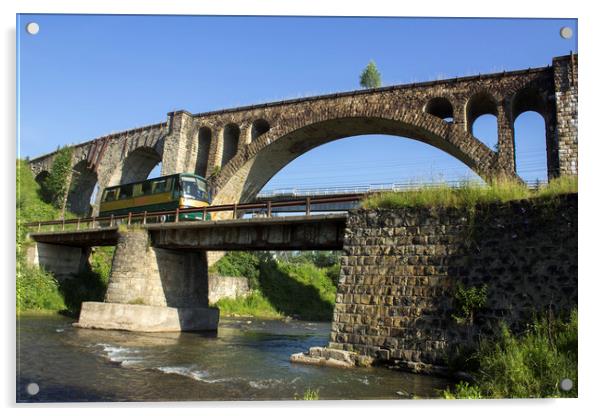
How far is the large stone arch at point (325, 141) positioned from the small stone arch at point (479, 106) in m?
1.23

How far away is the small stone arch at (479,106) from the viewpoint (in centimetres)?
2328

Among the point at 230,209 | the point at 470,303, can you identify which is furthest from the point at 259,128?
the point at 470,303

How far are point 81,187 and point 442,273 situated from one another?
34455mm

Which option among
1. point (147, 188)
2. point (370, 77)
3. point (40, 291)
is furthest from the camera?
point (370, 77)

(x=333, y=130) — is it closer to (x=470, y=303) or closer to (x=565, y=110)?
(x=565, y=110)

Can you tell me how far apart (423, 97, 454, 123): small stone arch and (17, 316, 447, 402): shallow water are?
47.3 feet

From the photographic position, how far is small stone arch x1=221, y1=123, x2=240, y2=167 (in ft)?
101

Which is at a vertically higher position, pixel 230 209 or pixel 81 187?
pixel 81 187

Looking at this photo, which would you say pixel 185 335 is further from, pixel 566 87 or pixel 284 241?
pixel 566 87

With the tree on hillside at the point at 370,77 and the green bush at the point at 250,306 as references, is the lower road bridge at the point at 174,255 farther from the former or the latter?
the tree on hillside at the point at 370,77

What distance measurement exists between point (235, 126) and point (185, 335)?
15.1 metres

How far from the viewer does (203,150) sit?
3253cm

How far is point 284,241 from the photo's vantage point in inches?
682
